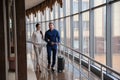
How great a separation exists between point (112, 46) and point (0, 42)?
287 centimetres

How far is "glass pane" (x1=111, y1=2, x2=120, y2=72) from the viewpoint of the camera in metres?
5.20

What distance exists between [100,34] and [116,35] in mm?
1139

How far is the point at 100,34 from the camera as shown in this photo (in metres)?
6.45

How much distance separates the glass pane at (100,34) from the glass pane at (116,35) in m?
0.54

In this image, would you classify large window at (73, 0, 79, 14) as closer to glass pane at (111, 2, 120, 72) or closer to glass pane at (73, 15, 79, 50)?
glass pane at (73, 15, 79, 50)

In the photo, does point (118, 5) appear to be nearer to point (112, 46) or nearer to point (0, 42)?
point (112, 46)

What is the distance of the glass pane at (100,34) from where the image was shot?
6121 mm

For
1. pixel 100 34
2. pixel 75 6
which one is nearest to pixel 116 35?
pixel 100 34

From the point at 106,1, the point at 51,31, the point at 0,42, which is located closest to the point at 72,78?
the point at 51,31

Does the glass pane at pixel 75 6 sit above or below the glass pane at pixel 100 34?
above

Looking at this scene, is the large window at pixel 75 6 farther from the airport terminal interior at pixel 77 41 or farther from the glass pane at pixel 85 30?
the glass pane at pixel 85 30

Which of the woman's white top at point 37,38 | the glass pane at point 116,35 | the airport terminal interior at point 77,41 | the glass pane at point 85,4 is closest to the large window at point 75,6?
the airport terminal interior at point 77,41

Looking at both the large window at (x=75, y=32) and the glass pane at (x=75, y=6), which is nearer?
the glass pane at (x=75, y=6)

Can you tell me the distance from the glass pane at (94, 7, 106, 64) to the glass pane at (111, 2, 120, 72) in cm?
54
